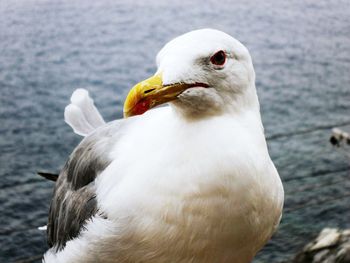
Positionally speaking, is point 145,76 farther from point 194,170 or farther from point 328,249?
point 194,170

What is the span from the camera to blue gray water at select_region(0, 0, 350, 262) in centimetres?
200

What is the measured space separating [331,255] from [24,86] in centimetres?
130

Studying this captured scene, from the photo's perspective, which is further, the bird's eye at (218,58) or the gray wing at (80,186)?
the gray wing at (80,186)

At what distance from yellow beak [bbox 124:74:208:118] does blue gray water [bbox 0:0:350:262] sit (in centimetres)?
103

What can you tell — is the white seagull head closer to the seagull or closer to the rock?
the seagull

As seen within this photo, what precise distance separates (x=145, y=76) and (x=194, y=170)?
1.50 metres

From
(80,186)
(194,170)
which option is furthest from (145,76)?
(194,170)

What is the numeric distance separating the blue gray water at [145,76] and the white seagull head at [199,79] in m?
0.98

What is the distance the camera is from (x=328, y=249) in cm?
167

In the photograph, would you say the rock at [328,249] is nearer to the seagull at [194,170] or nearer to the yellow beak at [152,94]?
the seagull at [194,170]

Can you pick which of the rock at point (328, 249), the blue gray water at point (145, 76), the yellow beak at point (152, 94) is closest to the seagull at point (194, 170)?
the yellow beak at point (152, 94)

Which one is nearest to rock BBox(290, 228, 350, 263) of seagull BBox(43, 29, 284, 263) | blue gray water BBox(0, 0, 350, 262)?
blue gray water BBox(0, 0, 350, 262)

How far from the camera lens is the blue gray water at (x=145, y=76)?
6.57ft

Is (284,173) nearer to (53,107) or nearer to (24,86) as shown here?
(53,107)
